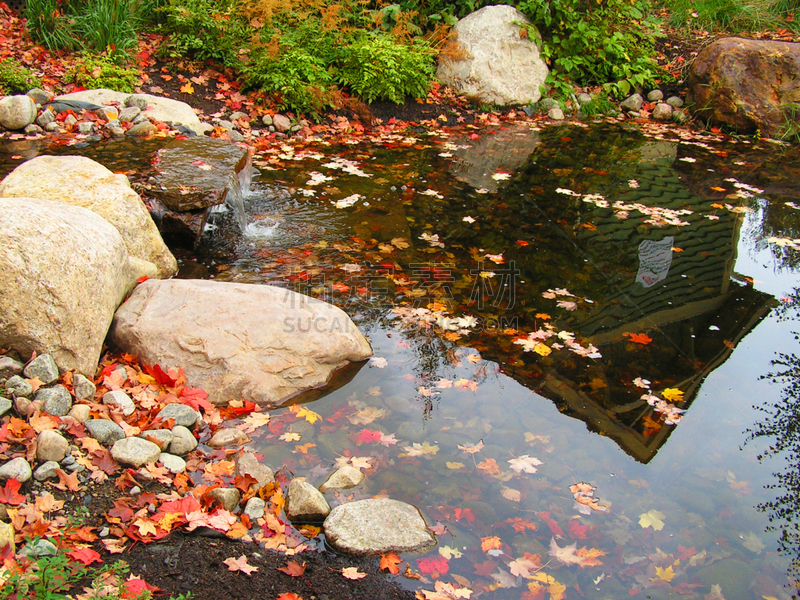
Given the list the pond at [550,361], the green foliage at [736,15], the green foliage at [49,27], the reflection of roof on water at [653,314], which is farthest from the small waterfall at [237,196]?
the green foliage at [736,15]

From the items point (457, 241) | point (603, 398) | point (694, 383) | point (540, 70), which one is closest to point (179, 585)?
point (603, 398)

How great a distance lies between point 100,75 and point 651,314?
8.97 m

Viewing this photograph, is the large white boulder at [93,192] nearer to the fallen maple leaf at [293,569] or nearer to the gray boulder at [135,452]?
the gray boulder at [135,452]

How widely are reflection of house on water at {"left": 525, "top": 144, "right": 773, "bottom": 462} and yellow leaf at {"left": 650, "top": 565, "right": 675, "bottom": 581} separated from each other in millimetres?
780

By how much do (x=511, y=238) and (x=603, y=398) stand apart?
8.55 ft

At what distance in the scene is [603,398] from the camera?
3.80 metres

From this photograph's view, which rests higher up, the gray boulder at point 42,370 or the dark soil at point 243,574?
the gray boulder at point 42,370

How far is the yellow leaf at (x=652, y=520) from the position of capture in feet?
9.54

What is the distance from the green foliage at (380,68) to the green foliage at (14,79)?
4.82 metres

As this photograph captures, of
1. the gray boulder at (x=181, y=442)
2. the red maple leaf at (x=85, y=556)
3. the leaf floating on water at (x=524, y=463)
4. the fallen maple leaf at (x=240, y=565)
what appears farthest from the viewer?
the leaf floating on water at (x=524, y=463)

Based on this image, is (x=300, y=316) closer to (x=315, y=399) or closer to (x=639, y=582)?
(x=315, y=399)

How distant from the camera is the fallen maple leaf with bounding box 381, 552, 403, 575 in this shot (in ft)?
8.57

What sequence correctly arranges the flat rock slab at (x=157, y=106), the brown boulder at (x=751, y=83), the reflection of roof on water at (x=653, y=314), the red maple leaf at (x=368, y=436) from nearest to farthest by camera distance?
1. the red maple leaf at (x=368, y=436)
2. the reflection of roof on water at (x=653, y=314)
3. the flat rock slab at (x=157, y=106)
4. the brown boulder at (x=751, y=83)

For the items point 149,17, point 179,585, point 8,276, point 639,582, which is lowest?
point 639,582
